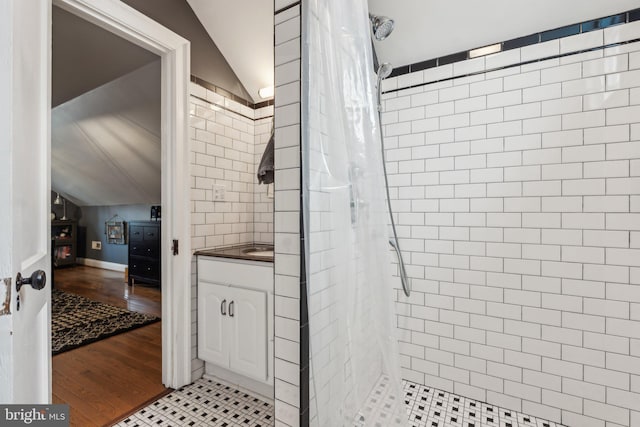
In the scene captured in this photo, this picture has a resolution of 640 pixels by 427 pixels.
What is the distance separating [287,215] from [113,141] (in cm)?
342

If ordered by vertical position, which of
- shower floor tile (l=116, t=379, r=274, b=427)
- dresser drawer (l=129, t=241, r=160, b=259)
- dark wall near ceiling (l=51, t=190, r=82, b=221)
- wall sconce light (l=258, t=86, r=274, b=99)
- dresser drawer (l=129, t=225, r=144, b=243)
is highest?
wall sconce light (l=258, t=86, r=274, b=99)

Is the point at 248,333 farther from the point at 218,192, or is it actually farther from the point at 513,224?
the point at 513,224

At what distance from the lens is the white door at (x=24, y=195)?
0.64 m

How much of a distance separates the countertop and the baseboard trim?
159 inches

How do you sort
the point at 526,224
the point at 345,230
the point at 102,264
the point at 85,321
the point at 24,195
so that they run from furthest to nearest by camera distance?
1. the point at 102,264
2. the point at 85,321
3. the point at 526,224
4. the point at 345,230
5. the point at 24,195

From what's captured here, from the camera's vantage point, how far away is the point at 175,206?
1819 mm

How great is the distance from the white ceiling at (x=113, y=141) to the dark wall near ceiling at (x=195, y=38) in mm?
616

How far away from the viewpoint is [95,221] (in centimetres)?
574

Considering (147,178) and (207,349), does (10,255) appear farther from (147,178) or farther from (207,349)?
(147,178)

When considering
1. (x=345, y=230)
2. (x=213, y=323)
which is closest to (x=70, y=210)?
(x=213, y=323)

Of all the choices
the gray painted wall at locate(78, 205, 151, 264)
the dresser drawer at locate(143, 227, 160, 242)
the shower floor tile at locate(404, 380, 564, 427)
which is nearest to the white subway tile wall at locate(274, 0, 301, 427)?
the shower floor tile at locate(404, 380, 564, 427)

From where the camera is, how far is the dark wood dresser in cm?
416

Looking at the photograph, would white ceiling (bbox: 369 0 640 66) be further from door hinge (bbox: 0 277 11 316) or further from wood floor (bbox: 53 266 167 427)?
wood floor (bbox: 53 266 167 427)

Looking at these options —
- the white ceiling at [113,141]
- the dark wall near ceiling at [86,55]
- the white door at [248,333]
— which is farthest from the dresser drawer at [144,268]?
the white door at [248,333]
